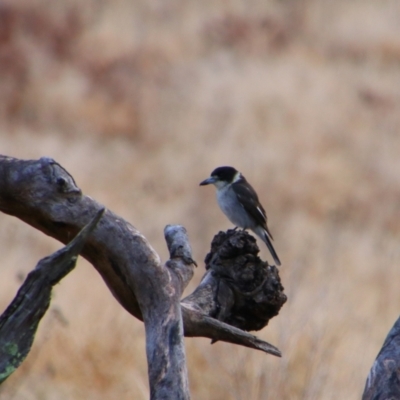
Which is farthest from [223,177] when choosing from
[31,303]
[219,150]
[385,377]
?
[219,150]

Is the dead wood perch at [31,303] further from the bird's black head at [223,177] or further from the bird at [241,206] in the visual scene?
the bird's black head at [223,177]

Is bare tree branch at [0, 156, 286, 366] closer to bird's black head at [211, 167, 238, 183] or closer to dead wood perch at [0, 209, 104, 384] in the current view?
dead wood perch at [0, 209, 104, 384]

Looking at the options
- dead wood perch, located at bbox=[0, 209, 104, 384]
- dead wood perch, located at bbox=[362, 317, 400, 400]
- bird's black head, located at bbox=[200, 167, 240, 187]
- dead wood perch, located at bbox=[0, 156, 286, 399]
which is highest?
bird's black head, located at bbox=[200, 167, 240, 187]

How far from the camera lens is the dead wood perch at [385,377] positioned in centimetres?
287

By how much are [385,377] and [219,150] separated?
11.9 meters

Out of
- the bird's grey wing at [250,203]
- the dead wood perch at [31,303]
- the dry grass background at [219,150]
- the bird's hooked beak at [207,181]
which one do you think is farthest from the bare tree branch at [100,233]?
the bird's grey wing at [250,203]

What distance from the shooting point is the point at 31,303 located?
101 inches

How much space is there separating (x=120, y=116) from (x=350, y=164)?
385 cm

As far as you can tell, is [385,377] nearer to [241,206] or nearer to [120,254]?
[120,254]

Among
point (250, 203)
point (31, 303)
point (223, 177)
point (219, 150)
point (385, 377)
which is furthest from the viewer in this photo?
point (219, 150)

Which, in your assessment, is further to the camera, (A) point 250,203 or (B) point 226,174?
(B) point 226,174

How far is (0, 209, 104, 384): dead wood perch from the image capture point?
8.34ft

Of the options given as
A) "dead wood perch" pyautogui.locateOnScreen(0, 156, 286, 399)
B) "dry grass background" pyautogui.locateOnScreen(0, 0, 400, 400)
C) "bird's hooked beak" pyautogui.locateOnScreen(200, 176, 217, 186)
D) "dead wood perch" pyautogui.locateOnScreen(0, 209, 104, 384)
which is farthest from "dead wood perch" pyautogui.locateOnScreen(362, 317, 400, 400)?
"bird's hooked beak" pyautogui.locateOnScreen(200, 176, 217, 186)

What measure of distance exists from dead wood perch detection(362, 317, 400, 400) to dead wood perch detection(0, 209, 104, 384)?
3.13 ft
